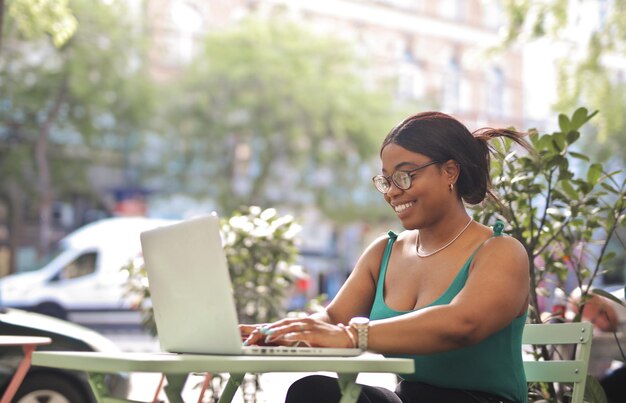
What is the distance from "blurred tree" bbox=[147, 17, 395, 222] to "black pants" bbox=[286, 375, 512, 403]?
2933 centimetres

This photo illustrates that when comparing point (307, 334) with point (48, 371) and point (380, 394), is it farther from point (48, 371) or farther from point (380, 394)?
point (48, 371)

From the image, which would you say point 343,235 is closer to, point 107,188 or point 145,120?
point 107,188

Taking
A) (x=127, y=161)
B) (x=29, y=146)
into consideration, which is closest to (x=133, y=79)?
(x=29, y=146)

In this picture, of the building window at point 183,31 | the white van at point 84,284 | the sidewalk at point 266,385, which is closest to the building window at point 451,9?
the building window at point 183,31

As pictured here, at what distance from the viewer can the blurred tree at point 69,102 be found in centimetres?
2845

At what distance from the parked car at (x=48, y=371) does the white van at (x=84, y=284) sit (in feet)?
44.3

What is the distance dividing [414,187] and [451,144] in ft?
0.56

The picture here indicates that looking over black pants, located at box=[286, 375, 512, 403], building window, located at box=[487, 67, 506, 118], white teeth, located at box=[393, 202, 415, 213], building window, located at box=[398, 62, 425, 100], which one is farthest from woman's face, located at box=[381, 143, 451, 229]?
building window, located at box=[487, 67, 506, 118]

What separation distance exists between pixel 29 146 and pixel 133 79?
11.2 feet

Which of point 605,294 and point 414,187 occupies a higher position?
point 414,187

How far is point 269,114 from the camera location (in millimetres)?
32844

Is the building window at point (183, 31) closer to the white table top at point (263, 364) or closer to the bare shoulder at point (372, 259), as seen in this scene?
the bare shoulder at point (372, 259)

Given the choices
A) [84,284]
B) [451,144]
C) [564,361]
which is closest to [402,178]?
[451,144]

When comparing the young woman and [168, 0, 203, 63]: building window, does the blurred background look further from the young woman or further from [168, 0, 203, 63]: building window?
the young woman
